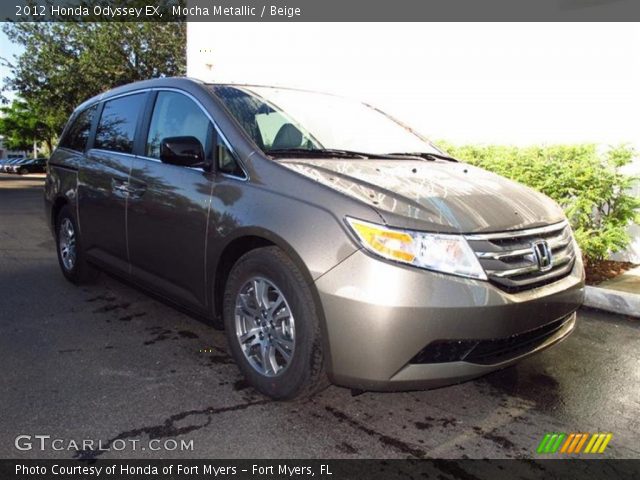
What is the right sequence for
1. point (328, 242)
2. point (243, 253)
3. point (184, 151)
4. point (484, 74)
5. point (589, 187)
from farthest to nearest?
point (484, 74), point (589, 187), point (184, 151), point (243, 253), point (328, 242)

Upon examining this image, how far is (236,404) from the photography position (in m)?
2.81

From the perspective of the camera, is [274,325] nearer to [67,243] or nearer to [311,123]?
A: [311,123]

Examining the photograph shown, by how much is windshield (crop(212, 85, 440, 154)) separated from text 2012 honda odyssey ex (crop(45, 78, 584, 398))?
15mm

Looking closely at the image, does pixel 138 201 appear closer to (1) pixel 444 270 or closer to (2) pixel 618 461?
(1) pixel 444 270

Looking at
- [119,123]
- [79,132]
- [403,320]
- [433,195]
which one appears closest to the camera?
[403,320]

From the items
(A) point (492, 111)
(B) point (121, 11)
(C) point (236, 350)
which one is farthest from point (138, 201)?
(B) point (121, 11)

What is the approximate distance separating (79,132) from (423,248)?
12.8 ft

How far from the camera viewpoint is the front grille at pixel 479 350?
241cm

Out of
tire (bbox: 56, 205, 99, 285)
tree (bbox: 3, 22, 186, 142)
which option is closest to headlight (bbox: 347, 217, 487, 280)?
tire (bbox: 56, 205, 99, 285)

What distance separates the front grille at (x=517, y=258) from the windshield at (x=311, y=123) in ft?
4.19

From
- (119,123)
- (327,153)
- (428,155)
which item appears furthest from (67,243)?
(428,155)

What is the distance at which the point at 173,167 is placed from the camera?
3410mm

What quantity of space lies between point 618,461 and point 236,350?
197 centimetres
